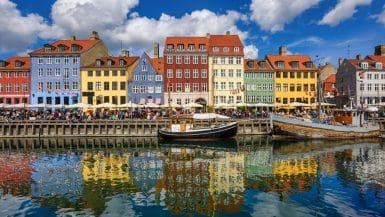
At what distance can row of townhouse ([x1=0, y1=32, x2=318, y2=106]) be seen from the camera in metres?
74.9

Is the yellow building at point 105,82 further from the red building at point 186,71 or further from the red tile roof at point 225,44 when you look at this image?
the red tile roof at point 225,44

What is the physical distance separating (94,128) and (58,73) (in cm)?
2585

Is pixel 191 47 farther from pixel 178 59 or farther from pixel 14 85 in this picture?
pixel 14 85

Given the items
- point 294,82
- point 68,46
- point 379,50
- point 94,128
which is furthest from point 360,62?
point 68,46

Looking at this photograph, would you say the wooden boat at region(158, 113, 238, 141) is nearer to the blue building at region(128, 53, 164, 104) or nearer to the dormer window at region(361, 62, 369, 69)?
the blue building at region(128, 53, 164, 104)

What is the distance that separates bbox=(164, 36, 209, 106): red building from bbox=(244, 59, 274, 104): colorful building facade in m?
8.67

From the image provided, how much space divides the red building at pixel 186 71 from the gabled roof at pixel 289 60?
14583 mm

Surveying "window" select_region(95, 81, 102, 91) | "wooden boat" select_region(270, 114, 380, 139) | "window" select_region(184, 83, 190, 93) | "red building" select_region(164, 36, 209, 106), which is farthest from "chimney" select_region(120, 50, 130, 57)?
"wooden boat" select_region(270, 114, 380, 139)

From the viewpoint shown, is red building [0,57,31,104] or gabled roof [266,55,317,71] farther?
gabled roof [266,55,317,71]

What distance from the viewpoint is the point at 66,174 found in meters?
29.0

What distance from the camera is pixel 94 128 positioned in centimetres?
5572

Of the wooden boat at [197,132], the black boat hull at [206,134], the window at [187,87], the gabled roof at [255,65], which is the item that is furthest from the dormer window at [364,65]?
the black boat hull at [206,134]

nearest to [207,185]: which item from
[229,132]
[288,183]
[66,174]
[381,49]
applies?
[288,183]

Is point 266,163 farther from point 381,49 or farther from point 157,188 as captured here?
point 381,49
